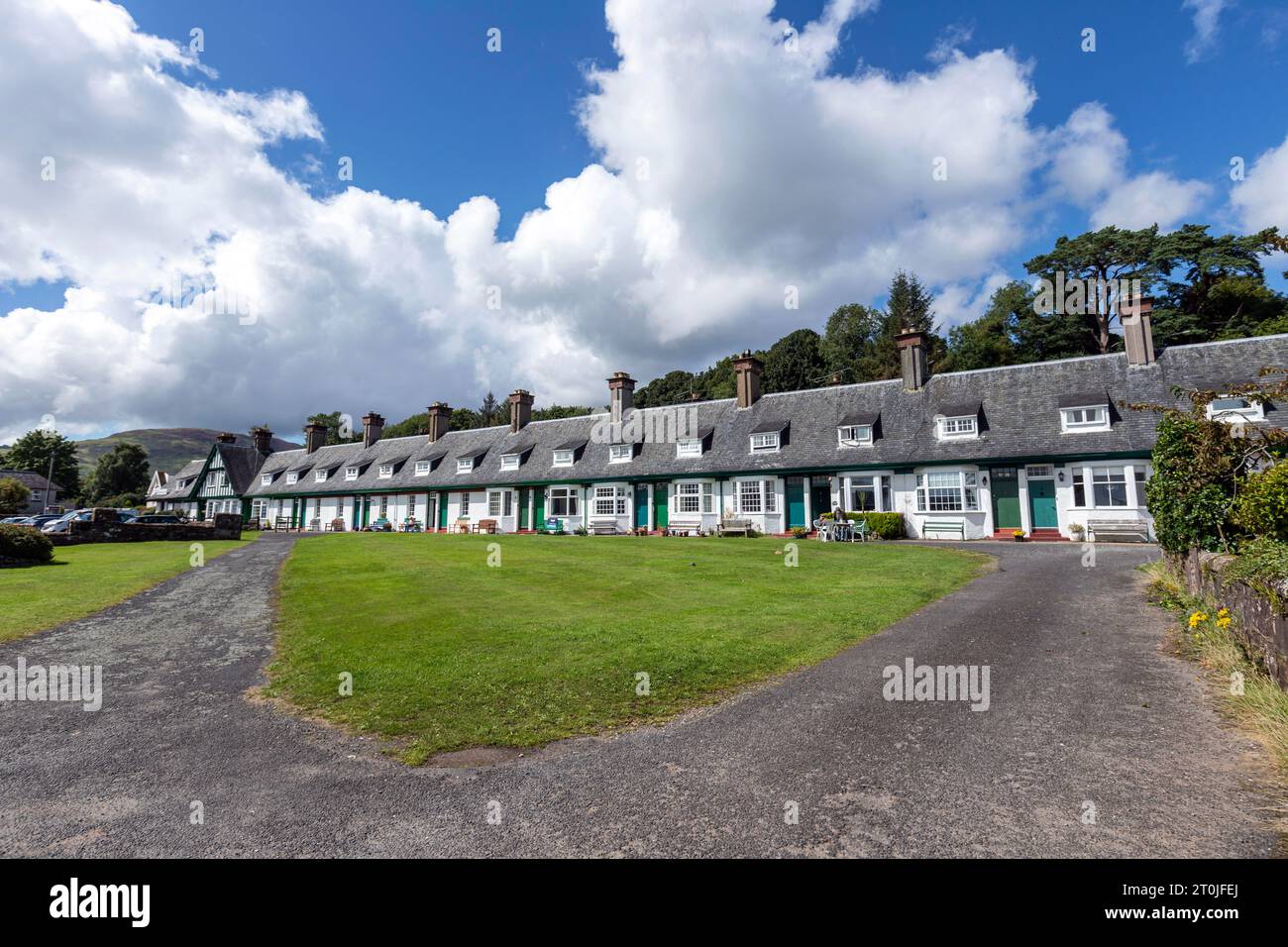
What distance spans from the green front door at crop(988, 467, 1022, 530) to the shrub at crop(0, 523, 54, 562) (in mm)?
37387

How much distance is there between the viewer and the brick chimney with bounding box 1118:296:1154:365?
28.9 m

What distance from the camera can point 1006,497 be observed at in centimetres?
2816

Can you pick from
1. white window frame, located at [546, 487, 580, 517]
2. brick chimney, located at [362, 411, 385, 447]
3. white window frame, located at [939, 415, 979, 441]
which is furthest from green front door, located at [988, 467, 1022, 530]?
brick chimney, located at [362, 411, 385, 447]

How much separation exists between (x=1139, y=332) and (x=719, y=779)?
34.2 m

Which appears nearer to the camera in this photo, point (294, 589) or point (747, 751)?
point (747, 751)

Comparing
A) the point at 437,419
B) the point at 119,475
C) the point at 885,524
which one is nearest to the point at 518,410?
the point at 437,419

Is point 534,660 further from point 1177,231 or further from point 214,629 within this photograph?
point 1177,231

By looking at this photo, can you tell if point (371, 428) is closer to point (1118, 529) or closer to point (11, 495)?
point (11, 495)

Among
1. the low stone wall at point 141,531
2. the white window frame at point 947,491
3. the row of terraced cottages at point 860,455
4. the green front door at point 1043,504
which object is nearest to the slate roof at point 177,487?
the row of terraced cottages at point 860,455

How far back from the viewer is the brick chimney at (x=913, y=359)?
110 feet

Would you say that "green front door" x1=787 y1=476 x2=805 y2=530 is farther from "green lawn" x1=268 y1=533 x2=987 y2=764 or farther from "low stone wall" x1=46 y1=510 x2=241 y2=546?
"low stone wall" x1=46 y1=510 x2=241 y2=546

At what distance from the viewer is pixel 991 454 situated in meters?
28.0

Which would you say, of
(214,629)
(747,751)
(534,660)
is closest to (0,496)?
Answer: (214,629)
